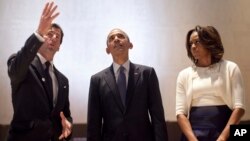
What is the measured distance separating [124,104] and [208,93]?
2.05 ft

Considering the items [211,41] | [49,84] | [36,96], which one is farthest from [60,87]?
[211,41]

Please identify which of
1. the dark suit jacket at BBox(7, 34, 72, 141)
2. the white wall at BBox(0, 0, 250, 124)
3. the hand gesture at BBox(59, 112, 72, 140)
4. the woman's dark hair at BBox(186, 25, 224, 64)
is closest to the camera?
the dark suit jacket at BBox(7, 34, 72, 141)

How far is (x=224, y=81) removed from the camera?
235cm

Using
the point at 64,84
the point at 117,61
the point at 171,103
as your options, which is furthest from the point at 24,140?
the point at 171,103

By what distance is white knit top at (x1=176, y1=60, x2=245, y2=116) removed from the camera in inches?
91.5

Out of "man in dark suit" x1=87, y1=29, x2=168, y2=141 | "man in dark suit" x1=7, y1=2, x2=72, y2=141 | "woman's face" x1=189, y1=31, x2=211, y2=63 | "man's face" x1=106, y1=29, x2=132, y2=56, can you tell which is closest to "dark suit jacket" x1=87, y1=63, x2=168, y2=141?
"man in dark suit" x1=87, y1=29, x2=168, y2=141

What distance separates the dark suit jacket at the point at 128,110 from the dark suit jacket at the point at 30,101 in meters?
0.30

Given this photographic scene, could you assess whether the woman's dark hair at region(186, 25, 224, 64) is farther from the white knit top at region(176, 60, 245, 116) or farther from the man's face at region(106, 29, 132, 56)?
the man's face at region(106, 29, 132, 56)

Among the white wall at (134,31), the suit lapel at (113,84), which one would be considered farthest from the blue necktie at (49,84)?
the white wall at (134,31)

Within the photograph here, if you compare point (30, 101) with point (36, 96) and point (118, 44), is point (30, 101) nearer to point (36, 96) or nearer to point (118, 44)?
point (36, 96)

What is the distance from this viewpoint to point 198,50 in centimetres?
245

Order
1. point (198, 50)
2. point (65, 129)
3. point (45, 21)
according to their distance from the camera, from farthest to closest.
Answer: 1. point (198, 50)
2. point (65, 129)
3. point (45, 21)

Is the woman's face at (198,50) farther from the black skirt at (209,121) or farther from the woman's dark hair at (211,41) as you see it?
the black skirt at (209,121)

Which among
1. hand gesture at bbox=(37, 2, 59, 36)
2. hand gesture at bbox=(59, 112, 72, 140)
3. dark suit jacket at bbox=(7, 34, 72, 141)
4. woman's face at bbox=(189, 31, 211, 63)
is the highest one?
hand gesture at bbox=(37, 2, 59, 36)
